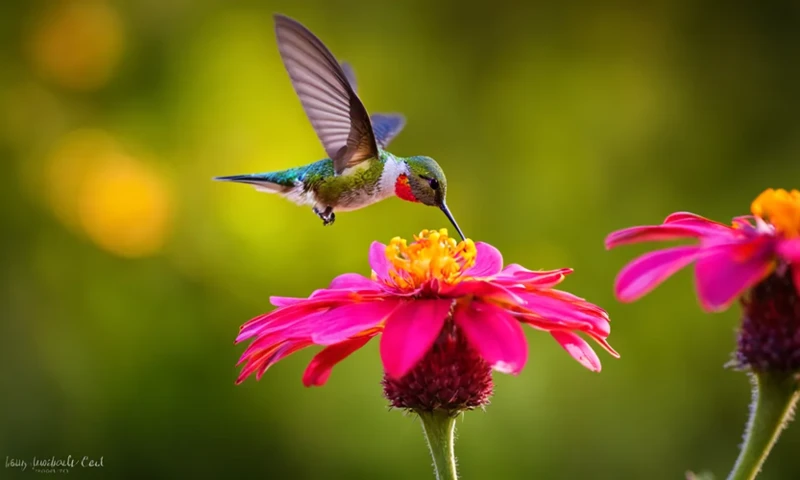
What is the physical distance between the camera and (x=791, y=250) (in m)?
1.29

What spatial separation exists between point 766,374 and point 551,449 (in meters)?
2.79

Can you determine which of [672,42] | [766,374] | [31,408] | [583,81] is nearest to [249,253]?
[31,408]

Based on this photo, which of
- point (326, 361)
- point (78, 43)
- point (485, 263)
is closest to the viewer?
point (326, 361)

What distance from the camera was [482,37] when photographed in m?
5.00

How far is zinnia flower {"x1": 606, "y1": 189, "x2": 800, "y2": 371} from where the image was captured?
4.24 ft

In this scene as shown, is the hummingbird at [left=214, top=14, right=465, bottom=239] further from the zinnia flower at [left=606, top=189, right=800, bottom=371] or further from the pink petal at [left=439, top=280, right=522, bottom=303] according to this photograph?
the zinnia flower at [left=606, top=189, right=800, bottom=371]

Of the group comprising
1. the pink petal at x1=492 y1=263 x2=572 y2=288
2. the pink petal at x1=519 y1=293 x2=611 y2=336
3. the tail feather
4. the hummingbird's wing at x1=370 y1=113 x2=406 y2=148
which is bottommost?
the pink petal at x1=519 y1=293 x2=611 y2=336

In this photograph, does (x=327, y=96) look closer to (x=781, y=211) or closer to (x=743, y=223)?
(x=743, y=223)

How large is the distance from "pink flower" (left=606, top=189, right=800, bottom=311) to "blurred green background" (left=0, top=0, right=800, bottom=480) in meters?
2.67

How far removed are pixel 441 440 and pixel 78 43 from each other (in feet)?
12.5

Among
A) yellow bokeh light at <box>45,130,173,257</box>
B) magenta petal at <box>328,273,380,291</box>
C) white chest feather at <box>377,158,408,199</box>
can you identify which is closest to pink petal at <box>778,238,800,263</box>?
magenta petal at <box>328,273,380,291</box>

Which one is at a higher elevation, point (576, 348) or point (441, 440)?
point (576, 348)

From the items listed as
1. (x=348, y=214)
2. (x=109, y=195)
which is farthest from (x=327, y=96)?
(x=109, y=195)

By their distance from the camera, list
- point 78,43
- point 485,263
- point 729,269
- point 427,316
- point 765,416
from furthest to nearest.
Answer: point 78,43
point 485,263
point 427,316
point 765,416
point 729,269
